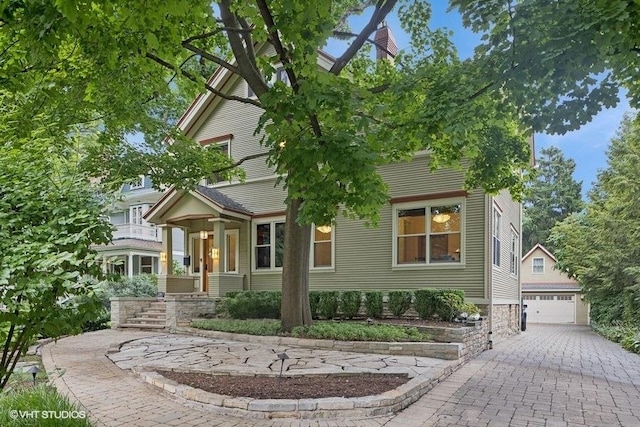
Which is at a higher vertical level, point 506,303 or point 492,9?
point 492,9

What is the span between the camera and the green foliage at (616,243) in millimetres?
16797

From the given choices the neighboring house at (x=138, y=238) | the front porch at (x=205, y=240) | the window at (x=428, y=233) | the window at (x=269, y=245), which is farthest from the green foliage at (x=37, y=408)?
the neighboring house at (x=138, y=238)

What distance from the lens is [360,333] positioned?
28.5ft

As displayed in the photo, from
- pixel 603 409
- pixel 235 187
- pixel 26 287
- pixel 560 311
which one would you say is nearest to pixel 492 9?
pixel 603 409

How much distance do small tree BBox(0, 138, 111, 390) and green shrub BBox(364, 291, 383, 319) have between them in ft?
28.0

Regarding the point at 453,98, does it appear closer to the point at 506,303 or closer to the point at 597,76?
the point at 597,76

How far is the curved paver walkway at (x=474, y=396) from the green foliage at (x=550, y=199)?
128ft

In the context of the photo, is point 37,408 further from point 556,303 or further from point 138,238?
point 556,303

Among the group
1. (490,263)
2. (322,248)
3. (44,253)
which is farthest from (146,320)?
(44,253)

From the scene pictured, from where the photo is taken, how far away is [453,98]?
6633 mm

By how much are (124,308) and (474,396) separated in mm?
10434

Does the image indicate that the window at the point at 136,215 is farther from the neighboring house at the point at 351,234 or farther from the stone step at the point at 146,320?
the stone step at the point at 146,320

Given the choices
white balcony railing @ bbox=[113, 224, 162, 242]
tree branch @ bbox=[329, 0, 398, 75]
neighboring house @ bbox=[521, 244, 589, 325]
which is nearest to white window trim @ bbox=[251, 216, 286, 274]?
tree branch @ bbox=[329, 0, 398, 75]

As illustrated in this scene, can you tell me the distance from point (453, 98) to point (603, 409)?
14.6 feet
